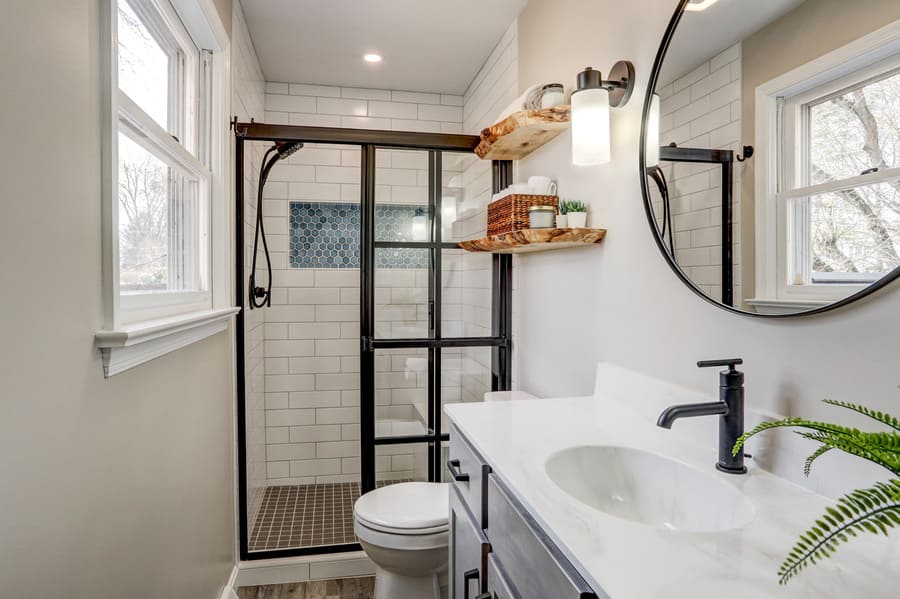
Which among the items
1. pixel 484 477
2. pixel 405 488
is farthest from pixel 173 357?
pixel 405 488

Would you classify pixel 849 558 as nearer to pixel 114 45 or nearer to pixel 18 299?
pixel 18 299

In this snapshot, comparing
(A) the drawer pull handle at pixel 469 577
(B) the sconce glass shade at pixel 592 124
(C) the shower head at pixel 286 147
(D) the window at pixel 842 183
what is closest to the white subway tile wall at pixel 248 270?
(C) the shower head at pixel 286 147

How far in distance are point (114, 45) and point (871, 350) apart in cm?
148

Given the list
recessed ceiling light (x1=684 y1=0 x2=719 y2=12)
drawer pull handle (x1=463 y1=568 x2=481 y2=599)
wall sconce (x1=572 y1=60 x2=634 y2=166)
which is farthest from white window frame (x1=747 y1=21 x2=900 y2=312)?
drawer pull handle (x1=463 y1=568 x2=481 y2=599)

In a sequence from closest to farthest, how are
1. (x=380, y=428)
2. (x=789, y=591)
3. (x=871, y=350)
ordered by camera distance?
(x=789, y=591) < (x=871, y=350) < (x=380, y=428)

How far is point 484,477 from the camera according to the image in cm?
117

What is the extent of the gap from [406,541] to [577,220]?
127 cm

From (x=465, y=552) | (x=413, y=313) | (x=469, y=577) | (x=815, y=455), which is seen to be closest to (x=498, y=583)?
(x=469, y=577)

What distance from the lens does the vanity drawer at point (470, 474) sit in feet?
3.84

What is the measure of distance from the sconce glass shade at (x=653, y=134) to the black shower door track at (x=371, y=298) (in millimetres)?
1178

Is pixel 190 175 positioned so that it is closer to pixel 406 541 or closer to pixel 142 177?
pixel 142 177

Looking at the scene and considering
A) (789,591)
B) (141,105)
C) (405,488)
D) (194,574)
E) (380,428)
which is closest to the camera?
(789,591)

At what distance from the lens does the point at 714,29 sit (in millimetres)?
1149

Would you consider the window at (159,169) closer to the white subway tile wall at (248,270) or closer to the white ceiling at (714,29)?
the white subway tile wall at (248,270)
